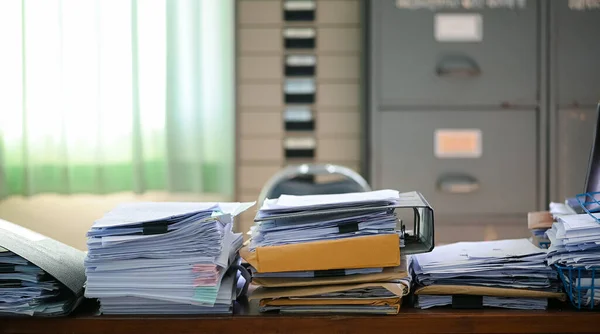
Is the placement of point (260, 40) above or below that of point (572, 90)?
above

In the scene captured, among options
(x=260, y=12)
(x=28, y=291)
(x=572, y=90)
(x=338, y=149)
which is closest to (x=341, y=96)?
(x=338, y=149)

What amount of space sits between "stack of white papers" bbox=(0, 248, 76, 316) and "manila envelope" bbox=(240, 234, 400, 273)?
11.2 inches

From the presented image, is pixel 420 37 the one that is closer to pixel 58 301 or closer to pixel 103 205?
pixel 103 205

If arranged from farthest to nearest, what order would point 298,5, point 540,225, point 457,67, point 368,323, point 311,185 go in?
point 298,5
point 457,67
point 311,185
point 540,225
point 368,323

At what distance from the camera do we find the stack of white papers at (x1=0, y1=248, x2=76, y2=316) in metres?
0.93

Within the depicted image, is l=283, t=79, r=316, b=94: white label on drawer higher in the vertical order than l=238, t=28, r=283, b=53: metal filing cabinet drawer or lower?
lower

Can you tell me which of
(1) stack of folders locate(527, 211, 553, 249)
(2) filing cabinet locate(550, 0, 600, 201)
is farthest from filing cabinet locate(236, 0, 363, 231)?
(1) stack of folders locate(527, 211, 553, 249)

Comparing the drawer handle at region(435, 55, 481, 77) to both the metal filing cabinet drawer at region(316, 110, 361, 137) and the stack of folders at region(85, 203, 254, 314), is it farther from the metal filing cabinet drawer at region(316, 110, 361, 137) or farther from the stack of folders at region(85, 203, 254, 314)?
the stack of folders at region(85, 203, 254, 314)

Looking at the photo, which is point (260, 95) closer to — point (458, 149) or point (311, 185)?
point (311, 185)

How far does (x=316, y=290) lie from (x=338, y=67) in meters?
1.94

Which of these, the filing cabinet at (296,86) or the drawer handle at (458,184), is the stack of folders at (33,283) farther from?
the filing cabinet at (296,86)

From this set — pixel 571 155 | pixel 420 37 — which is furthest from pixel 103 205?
pixel 571 155

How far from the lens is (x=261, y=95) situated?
9.10 feet

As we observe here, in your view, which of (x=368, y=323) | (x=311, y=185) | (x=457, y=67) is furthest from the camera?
(x=457, y=67)
